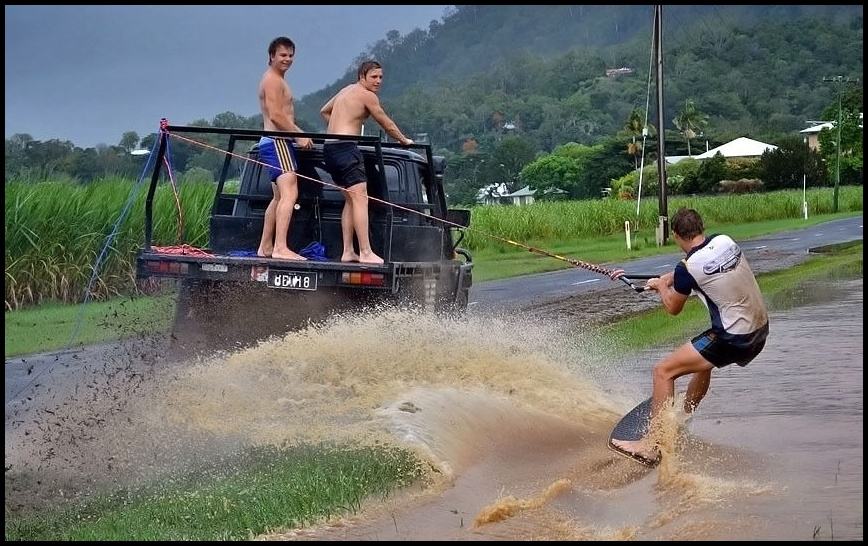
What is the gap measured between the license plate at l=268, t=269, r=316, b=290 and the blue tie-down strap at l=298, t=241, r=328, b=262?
51 cm

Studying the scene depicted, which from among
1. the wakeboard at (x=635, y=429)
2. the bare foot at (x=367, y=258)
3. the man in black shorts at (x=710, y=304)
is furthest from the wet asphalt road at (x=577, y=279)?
the man in black shorts at (x=710, y=304)

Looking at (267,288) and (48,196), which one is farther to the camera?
(48,196)

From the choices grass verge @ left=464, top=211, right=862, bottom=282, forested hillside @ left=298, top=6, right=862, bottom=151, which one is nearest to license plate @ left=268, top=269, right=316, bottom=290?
grass verge @ left=464, top=211, right=862, bottom=282

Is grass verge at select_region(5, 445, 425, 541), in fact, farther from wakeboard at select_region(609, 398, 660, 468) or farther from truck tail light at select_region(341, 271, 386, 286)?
truck tail light at select_region(341, 271, 386, 286)

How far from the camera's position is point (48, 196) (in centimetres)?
2403

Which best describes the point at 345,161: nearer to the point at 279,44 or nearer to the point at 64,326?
the point at 279,44

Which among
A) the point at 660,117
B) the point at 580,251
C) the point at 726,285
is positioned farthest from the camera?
the point at 660,117

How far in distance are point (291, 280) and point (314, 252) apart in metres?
0.63

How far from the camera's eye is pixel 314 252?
11.8 meters

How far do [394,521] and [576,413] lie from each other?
342 centimetres

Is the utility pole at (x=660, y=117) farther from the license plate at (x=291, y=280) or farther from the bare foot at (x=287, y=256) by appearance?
the license plate at (x=291, y=280)

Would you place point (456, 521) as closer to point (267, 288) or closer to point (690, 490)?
point (690, 490)

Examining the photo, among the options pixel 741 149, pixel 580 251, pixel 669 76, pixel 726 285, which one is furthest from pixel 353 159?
pixel 669 76

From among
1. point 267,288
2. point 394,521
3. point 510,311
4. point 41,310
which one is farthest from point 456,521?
point 41,310
